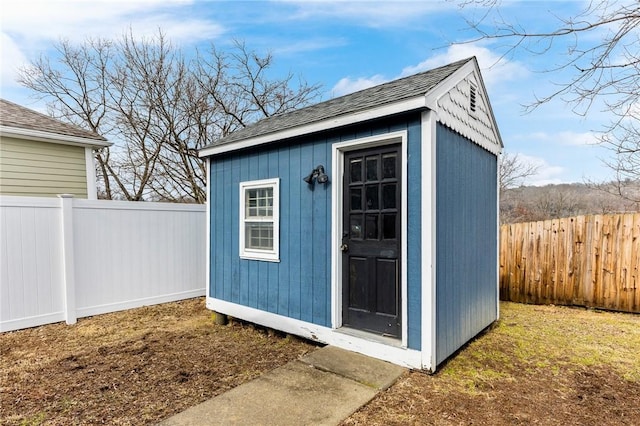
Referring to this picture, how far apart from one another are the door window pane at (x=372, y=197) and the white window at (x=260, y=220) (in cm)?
124

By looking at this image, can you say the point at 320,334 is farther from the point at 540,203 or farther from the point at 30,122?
the point at 540,203

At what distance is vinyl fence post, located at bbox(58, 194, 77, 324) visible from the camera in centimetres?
487

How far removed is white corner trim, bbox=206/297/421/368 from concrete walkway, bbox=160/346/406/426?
8 centimetres

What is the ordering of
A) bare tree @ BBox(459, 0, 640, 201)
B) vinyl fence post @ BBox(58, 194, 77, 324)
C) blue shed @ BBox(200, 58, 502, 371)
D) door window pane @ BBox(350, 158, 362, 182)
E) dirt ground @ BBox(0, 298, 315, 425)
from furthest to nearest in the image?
1. vinyl fence post @ BBox(58, 194, 77, 324)
2. door window pane @ BBox(350, 158, 362, 182)
3. bare tree @ BBox(459, 0, 640, 201)
4. blue shed @ BBox(200, 58, 502, 371)
5. dirt ground @ BBox(0, 298, 315, 425)

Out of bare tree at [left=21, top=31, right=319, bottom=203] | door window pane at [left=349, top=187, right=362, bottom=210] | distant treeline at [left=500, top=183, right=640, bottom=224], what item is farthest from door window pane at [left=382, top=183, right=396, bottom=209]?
distant treeline at [left=500, top=183, right=640, bottom=224]

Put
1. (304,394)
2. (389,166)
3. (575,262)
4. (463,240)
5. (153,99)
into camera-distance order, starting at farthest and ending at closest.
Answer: (153,99)
(575,262)
(463,240)
(389,166)
(304,394)

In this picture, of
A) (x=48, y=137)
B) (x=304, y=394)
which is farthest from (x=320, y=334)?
(x=48, y=137)

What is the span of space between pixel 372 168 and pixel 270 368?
7.46ft

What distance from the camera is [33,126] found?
647 centimetres

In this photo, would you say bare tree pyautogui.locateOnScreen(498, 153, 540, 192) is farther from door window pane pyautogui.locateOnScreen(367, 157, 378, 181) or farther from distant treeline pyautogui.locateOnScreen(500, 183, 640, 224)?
door window pane pyautogui.locateOnScreen(367, 157, 378, 181)

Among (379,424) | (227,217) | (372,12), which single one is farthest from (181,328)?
(372,12)

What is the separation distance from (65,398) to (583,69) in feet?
18.5

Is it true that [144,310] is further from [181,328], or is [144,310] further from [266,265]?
[266,265]

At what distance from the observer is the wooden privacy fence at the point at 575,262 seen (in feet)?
17.3
